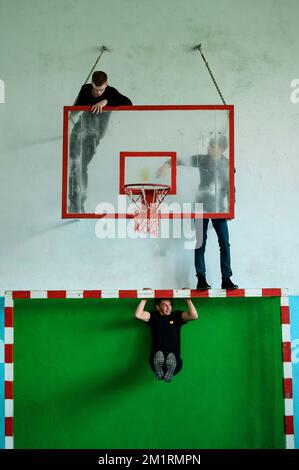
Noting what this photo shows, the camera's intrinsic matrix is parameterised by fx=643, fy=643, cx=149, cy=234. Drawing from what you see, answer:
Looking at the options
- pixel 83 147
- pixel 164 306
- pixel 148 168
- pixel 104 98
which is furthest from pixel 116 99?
pixel 164 306

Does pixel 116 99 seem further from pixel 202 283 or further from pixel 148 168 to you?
pixel 202 283

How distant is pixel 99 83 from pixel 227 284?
101 inches

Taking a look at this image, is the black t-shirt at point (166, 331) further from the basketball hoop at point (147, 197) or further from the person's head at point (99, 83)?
the person's head at point (99, 83)

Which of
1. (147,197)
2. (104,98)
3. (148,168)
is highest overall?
(104,98)

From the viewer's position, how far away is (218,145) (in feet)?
21.6

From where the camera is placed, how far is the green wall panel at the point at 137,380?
22.5ft

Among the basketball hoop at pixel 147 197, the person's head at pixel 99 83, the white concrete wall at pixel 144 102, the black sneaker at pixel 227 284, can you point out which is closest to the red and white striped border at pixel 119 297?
the black sneaker at pixel 227 284

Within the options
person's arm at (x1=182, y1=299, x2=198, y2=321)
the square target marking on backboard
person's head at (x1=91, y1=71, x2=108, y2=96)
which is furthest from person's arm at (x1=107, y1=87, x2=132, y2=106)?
person's arm at (x1=182, y1=299, x2=198, y2=321)

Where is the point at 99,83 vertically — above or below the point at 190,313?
above

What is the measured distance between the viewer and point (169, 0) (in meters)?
7.70

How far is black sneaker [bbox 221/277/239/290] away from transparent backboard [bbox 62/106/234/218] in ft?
2.50

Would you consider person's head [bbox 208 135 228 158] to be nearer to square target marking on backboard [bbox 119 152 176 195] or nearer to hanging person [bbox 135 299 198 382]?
square target marking on backboard [bbox 119 152 176 195]

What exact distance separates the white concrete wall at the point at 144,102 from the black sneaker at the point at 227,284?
49 centimetres

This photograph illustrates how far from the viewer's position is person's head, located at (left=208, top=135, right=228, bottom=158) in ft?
21.6
